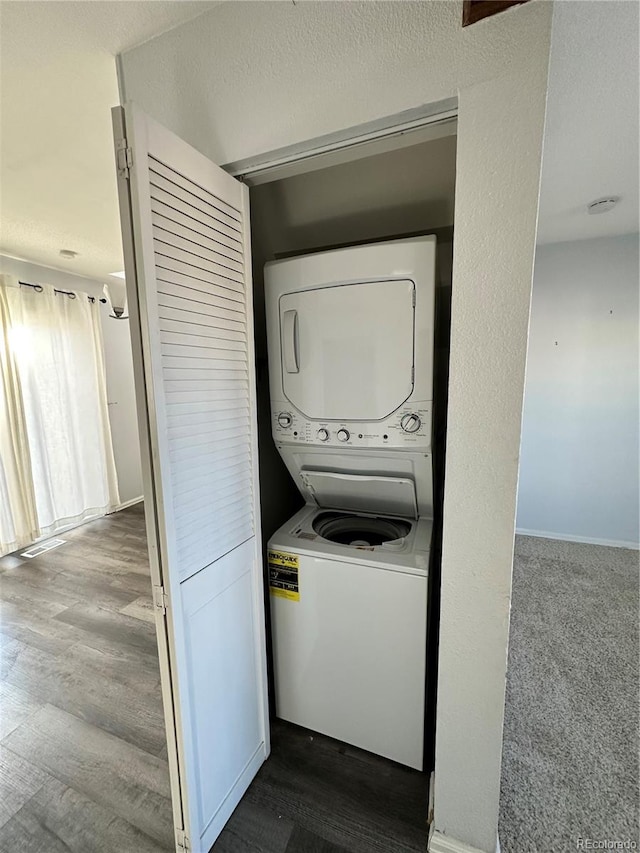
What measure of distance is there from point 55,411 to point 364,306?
3529mm

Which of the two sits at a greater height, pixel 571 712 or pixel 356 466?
pixel 356 466

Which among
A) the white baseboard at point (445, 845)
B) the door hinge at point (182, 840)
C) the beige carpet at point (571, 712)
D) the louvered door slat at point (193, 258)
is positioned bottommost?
the beige carpet at point (571, 712)

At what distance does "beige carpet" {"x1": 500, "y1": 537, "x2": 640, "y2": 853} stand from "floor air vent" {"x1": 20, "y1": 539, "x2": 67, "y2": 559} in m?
3.72

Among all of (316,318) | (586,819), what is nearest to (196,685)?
(316,318)

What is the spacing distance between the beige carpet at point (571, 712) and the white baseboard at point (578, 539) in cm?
41

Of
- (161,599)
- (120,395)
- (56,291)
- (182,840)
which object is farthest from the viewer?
(120,395)

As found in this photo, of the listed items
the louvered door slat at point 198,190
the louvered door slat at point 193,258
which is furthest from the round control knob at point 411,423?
the louvered door slat at point 198,190

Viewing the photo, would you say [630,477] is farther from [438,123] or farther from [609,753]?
[438,123]

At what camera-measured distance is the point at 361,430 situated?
1.37 meters

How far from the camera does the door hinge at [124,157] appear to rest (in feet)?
2.77

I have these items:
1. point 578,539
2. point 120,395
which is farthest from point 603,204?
point 120,395

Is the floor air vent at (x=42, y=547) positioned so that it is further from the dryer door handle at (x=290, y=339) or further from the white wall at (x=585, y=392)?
the white wall at (x=585, y=392)

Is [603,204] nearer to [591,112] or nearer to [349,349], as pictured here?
[591,112]

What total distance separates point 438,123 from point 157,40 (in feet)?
2.94
